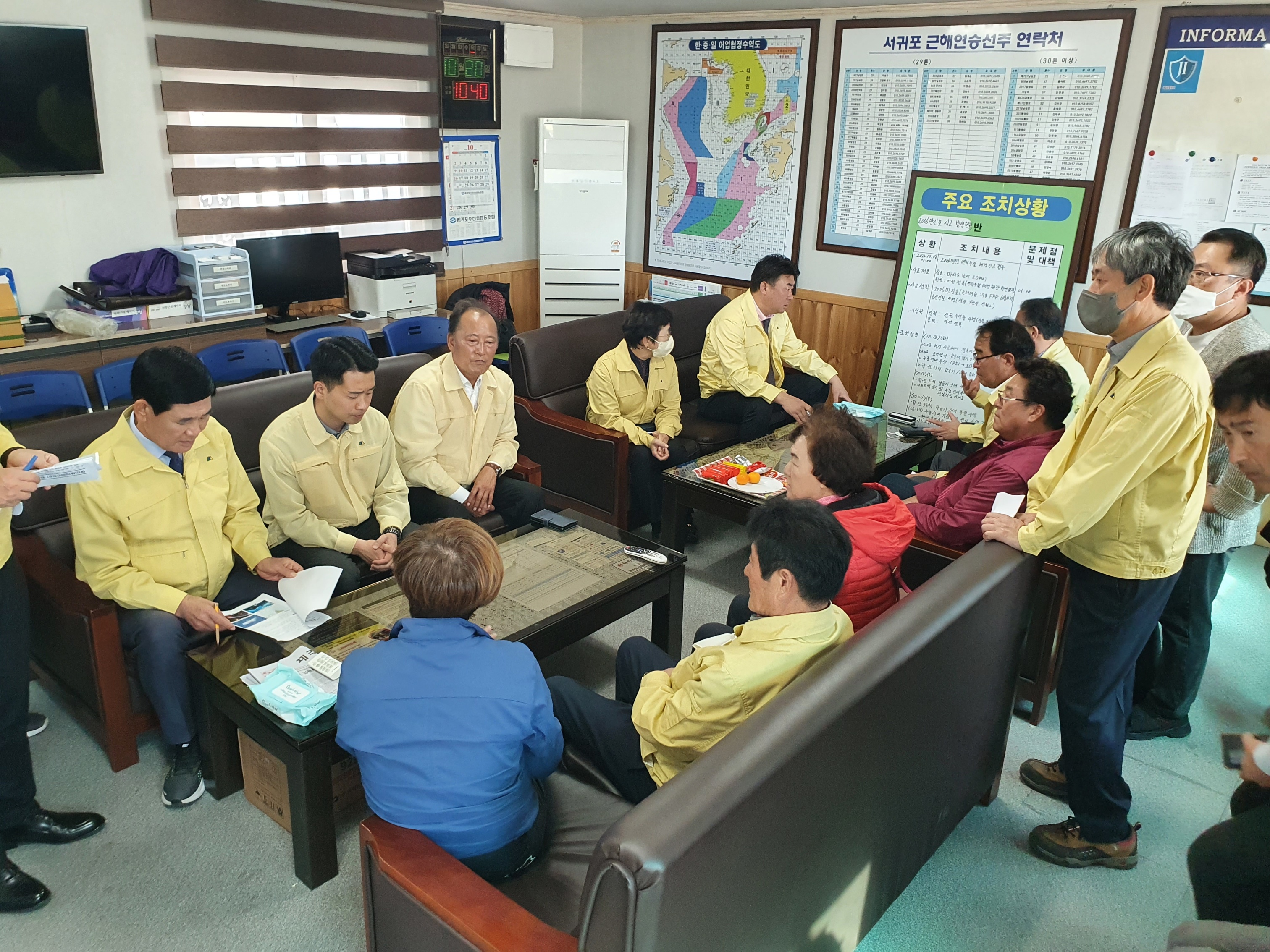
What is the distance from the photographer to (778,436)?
4039 millimetres

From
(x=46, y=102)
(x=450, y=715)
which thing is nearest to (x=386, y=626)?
(x=450, y=715)

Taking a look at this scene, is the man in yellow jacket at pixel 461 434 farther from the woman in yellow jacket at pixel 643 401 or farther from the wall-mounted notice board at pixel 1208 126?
the wall-mounted notice board at pixel 1208 126

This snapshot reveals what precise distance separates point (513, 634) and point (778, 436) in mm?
2003

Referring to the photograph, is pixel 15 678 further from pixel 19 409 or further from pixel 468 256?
pixel 468 256

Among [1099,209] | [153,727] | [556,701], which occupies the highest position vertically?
[1099,209]

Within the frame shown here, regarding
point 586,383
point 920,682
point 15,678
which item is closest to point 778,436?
point 586,383

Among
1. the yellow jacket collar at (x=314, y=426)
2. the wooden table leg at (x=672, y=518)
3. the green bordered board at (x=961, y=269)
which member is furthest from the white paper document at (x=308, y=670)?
the green bordered board at (x=961, y=269)

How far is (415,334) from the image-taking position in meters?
4.86

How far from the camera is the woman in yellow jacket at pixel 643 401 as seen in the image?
4.05 meters

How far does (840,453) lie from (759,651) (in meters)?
0.81

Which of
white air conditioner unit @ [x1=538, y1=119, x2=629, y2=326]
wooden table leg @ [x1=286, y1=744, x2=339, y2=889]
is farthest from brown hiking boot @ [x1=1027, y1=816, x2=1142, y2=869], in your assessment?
white air conditioner unit @ [x1=538, y1=119, x2=629, y2=326]

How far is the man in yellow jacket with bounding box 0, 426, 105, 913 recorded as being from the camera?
2.05 m

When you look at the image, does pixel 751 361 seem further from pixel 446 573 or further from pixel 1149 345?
pixel 446 573

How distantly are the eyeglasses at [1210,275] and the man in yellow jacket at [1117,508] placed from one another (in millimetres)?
954
